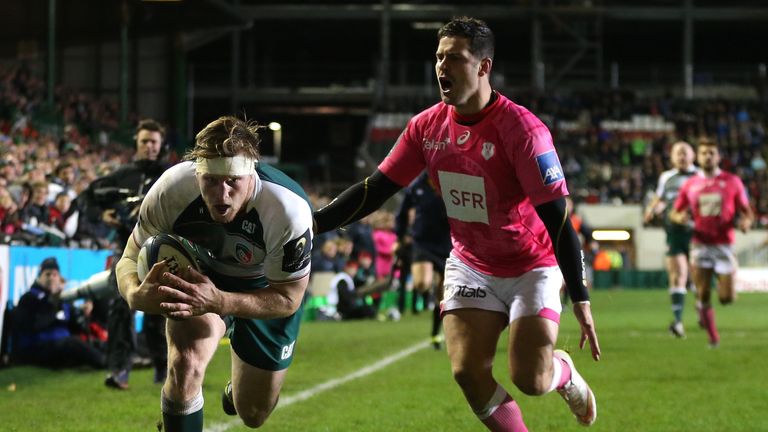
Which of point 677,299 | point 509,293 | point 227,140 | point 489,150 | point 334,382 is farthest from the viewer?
point 677,299

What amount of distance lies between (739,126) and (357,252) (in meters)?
24.9

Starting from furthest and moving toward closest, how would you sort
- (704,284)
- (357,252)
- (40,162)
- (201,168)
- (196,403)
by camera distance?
(357,252) → (40,162) → (704,284) → (196,403) → (201,168)

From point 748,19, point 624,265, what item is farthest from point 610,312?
point 748,19

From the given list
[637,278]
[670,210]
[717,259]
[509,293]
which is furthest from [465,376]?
[637,278]

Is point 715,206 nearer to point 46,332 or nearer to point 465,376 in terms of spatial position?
point 46,332

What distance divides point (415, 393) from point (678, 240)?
6605 millimetres

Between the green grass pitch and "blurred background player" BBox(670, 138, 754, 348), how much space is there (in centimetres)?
68

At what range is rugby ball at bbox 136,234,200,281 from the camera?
5.68m

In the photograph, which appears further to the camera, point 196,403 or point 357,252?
point 357,252

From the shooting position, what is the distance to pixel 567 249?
20.2 ft

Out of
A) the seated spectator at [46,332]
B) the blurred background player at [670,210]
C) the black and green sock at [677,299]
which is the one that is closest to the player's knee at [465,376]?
the seated spectator at [46,332]

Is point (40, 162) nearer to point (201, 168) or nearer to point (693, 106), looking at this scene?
point (201, 168)

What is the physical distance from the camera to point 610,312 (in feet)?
78.7

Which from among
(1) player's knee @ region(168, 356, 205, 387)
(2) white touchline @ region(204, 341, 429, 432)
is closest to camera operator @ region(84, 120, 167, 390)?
(2) white touchline @ region(204, 341, 429, 432)
